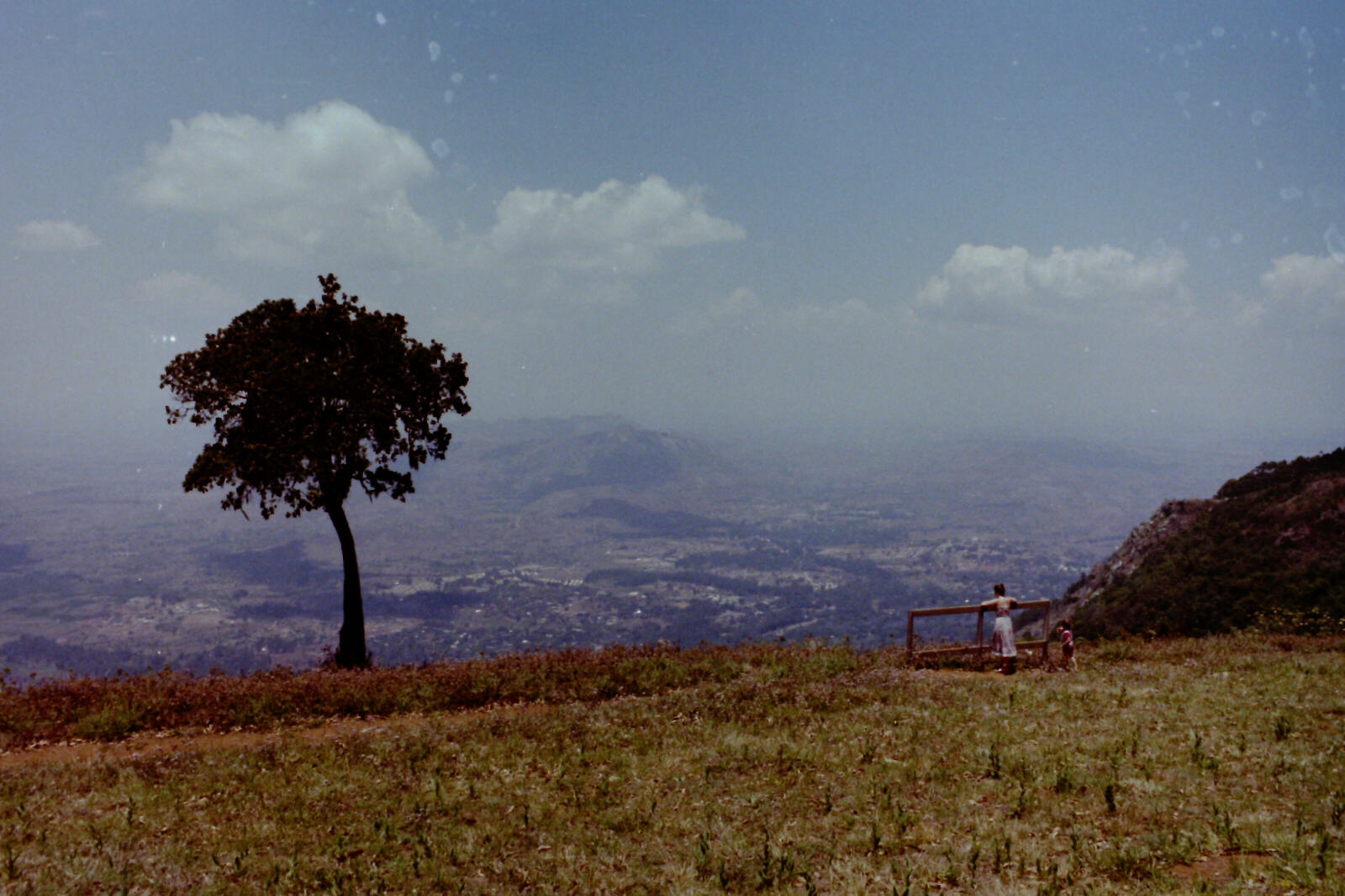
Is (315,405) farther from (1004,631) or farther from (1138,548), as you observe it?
(1138,548)

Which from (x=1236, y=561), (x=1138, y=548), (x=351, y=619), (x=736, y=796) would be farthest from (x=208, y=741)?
(x=1138, y=548)

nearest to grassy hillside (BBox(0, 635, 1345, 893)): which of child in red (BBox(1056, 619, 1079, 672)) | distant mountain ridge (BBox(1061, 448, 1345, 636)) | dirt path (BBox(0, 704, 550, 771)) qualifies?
dirt path (BBox(0, 704, 550, 771))

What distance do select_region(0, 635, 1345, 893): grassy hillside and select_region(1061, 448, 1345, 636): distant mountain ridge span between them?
30.0 metres

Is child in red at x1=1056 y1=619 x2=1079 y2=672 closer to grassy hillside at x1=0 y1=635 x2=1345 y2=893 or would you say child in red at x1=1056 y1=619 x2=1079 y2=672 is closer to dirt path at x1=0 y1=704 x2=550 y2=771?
grassy hillside at x1=0 y1=635 x2=1345 y2=893

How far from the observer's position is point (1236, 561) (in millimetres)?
60625

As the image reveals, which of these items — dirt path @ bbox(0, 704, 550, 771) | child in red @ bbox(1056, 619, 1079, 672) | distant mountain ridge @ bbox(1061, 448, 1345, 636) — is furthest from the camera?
distant mountain ridge @ bbox(1061, 448, 1345, 636)

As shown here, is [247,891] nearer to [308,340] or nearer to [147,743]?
[147,743]

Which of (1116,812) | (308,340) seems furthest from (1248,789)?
(308,340)

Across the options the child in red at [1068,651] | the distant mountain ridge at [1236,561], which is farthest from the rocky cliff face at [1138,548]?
the child in red at [1068,651]

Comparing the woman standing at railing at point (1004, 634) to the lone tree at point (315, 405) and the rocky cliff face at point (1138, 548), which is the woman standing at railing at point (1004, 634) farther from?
the rocky cliff face at point (1138, 548)

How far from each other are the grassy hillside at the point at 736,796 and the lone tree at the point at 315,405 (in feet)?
31.9

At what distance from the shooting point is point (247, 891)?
32.9ft

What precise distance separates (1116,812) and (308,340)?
100.0ft

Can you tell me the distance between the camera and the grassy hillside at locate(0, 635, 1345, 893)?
1008 centimetres
